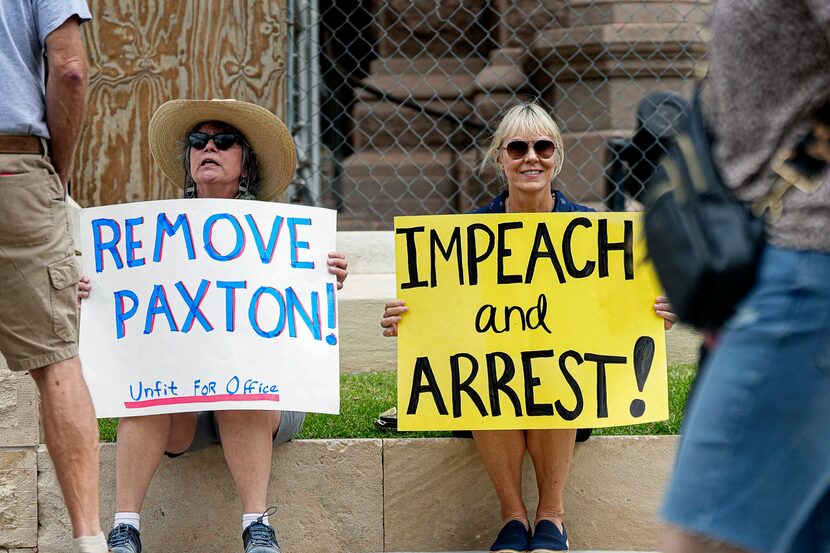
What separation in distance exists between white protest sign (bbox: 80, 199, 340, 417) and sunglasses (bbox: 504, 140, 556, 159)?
728 millimetres

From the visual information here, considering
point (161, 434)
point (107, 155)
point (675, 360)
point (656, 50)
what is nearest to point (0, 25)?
point (161, 434)

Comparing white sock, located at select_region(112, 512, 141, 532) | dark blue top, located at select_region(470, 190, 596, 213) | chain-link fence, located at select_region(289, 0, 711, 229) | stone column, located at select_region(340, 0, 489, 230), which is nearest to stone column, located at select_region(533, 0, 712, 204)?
chain-link fence, located at select_region(289, 0, 711, 229)

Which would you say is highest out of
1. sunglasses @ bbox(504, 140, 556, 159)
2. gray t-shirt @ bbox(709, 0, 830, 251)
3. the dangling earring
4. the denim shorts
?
sunglasses @ bbox(504, 140, 556, 159)

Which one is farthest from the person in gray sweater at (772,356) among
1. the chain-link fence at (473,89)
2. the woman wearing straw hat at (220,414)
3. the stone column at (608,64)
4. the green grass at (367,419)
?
the stone column at (608,64)

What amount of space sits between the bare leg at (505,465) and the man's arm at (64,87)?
1.72 metres

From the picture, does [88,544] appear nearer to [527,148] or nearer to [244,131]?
[244,131]

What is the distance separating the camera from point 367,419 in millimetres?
4867

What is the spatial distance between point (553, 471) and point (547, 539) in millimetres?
233

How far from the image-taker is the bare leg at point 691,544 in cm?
200

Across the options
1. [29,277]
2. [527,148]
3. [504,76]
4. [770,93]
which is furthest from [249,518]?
[504,76]

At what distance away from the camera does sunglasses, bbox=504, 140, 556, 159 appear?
457 centimetres

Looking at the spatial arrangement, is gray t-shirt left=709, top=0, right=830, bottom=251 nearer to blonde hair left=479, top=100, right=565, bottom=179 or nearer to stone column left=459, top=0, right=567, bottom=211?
blonde hair left=479, top=100, right=565, bottom=179

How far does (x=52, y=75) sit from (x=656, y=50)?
432cm

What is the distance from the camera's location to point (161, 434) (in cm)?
426
